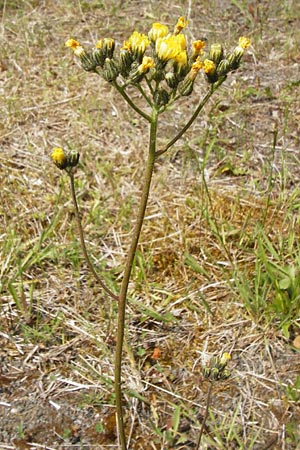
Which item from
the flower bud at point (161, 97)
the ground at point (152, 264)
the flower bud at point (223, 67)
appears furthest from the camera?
the ground at point (152, 264)

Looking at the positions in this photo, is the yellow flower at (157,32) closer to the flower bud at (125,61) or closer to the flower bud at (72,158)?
the flower bud at (125,61)

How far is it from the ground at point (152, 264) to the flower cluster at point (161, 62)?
41.3 inches

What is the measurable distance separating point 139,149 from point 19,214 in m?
0.72

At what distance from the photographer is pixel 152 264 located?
8.61ft

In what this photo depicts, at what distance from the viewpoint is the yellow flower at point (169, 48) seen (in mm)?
1436

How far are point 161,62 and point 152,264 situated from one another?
1288mm

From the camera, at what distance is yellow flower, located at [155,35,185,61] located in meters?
1.44

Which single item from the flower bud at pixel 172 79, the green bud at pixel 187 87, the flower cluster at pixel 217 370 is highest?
the flower bud at pixel 172 79

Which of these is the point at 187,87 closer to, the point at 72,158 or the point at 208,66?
the point at 208,66

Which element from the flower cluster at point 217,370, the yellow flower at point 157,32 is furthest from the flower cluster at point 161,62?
the flower cluster at point 217,370

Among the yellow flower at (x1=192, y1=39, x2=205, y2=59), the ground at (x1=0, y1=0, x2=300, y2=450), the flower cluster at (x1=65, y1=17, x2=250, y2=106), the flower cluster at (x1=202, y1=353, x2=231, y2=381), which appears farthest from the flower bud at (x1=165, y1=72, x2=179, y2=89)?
the ground at (x1=0, y1=0, x2=300, y2=450)

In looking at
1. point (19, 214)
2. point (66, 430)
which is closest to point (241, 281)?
point (66, 430)

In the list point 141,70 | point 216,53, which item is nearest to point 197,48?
point 216,53

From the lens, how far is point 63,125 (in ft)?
11.3
